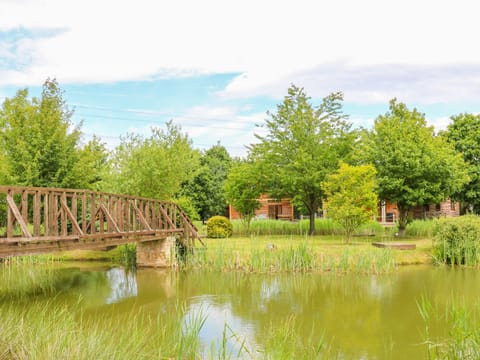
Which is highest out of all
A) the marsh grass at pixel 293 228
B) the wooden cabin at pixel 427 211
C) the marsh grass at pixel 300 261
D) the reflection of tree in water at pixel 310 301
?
the wooden cabin at pixel 427 211

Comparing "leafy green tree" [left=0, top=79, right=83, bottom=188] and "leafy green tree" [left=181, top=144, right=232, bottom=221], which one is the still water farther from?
"leafy green tree" [left=181, top=144, right=232, bottom=221]

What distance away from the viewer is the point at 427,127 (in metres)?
26.5

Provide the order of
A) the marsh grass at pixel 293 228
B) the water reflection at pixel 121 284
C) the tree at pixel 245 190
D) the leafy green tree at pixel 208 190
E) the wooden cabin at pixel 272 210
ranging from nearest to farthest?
1. the water reflection at pixel 121 284
2. the marsh grass at pixel 293 228
3. the tree at pixel 245 190
4. the leafy green tree at pixel 208 190
5. the wooden cabin at pixel 272 210

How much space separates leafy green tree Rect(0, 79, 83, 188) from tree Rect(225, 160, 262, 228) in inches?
424

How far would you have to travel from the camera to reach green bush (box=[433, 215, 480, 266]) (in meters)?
17.8

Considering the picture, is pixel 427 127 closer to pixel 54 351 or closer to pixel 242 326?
pixel 242 326

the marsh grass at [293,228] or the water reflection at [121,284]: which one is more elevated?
the marsh grass at [293,228]

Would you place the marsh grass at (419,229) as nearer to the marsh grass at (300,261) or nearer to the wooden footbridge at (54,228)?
the marsh grass at (300,261)

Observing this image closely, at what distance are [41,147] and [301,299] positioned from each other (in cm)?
1170

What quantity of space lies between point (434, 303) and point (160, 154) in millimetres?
14868

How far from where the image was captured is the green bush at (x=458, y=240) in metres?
17.8

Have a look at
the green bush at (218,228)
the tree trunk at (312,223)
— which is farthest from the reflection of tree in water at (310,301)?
the tree trunk at (312,223)

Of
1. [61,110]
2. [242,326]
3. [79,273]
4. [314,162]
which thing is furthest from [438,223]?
[61,110]

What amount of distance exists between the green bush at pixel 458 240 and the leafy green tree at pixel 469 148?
48.4 ft
